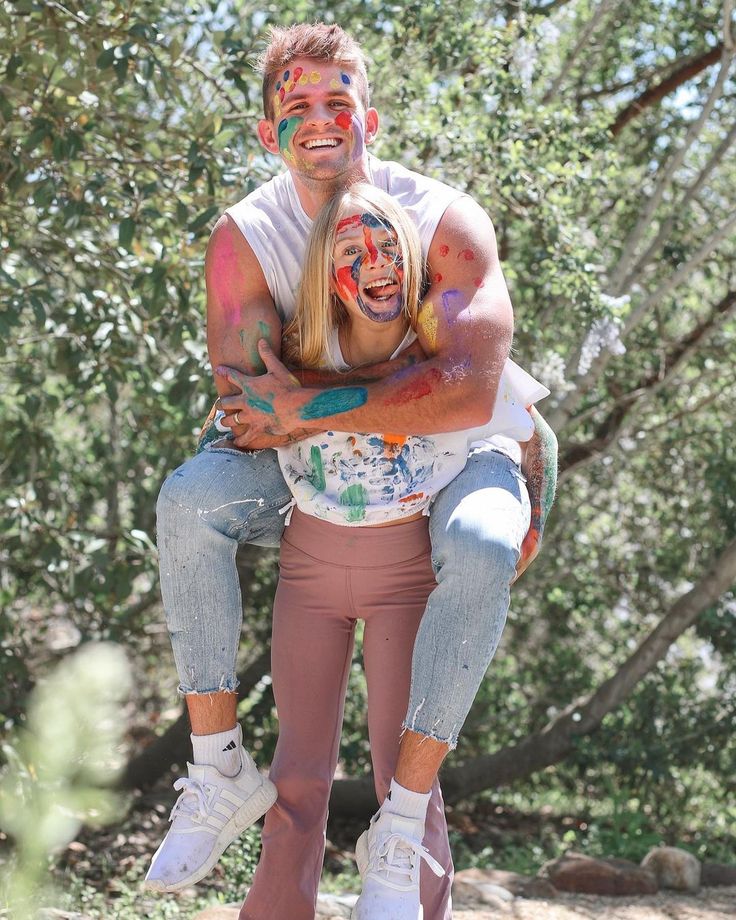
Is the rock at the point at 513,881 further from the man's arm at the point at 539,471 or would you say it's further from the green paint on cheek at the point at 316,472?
the green paint on cheek at the point at 316,472

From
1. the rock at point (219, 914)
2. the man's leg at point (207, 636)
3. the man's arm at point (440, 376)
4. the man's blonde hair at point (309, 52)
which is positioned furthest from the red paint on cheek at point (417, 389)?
the rock at point (219, 914)

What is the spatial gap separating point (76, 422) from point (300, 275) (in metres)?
3.43

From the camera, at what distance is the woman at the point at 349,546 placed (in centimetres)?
220

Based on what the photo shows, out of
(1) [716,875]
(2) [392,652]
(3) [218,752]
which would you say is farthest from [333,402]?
(1) [716,875]

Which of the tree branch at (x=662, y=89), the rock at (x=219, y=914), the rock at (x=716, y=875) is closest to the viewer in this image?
the rock at (x=219, y=914)

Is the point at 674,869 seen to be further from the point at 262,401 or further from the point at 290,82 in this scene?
the point at 290,82

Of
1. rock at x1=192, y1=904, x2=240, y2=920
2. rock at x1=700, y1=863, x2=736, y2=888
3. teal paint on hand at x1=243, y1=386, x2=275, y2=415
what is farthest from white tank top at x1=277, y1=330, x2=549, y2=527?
rock at x1=700, y1=863, x2=736, y2=888

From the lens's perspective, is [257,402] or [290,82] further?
[290,82]

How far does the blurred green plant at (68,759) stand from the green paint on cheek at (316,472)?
4.23ft

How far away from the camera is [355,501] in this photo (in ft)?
7.25

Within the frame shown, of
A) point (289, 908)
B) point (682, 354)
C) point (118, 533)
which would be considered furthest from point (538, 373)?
point (289, 908)

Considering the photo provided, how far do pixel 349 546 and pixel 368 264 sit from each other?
1.76 ft

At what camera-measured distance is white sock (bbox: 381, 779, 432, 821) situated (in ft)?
6.76

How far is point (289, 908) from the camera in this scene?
2.32 m
